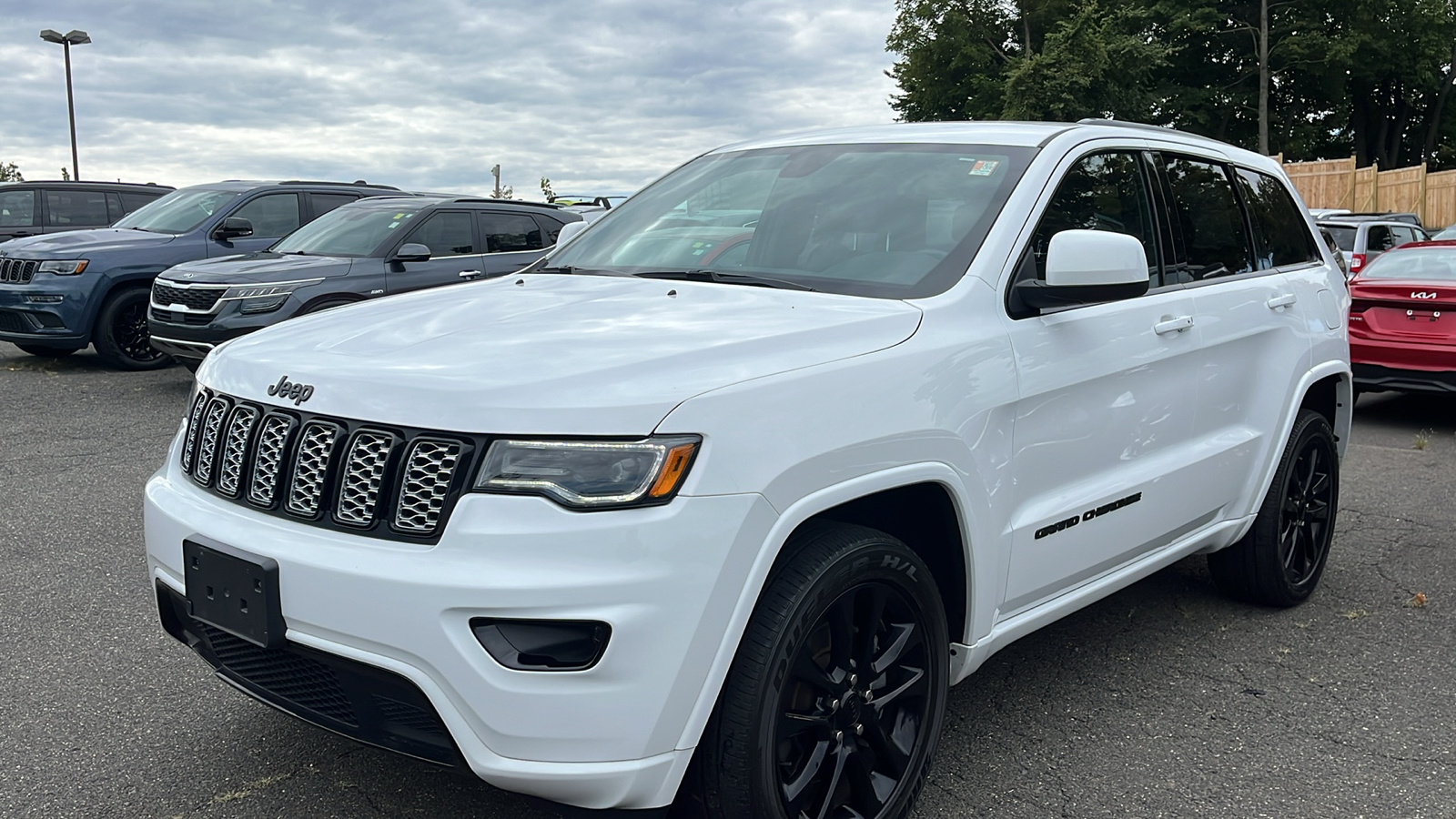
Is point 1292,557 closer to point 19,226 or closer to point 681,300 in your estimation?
point 681,300

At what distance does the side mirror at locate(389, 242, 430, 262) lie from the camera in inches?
388

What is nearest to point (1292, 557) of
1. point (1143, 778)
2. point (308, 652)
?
point (1143, 778)

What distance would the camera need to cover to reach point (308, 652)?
2.47 meters

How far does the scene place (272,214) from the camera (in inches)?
481

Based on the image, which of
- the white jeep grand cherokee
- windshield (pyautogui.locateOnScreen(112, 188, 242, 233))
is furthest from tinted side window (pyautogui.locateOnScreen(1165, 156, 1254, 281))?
windshield (pyautogui.locateOnScreen(112, 188, 242, 233))

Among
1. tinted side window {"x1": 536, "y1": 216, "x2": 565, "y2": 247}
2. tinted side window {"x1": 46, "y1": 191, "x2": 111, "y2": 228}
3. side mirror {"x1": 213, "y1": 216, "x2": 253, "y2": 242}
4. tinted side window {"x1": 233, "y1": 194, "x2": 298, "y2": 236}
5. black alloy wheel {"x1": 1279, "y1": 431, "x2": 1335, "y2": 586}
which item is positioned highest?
tinted side window {"x1": 46, "y1": 191, "x2": 111, "y2": 228}

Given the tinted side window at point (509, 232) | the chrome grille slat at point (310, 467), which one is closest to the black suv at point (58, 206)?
the tinted side window at point (509, 232)

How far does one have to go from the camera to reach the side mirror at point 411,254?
9.87 metres

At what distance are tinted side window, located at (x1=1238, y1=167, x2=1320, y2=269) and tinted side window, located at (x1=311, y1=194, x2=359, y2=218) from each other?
31.9ft

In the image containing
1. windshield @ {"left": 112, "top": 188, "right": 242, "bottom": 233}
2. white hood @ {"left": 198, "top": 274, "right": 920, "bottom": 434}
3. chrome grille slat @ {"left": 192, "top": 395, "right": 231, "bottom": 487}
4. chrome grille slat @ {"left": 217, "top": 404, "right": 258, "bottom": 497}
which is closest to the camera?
white hood @ {"left": 198, "top": 274, "right": 920, "bottom": 434}

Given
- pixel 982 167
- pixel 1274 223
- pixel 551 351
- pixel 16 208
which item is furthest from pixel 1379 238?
pixel 16 208

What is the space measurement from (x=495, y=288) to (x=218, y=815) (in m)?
1.57

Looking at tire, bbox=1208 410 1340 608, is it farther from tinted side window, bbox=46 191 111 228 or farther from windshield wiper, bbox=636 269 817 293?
tinted side window, bbox=46 191 111 228

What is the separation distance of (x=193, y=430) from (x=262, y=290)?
6807 mm
